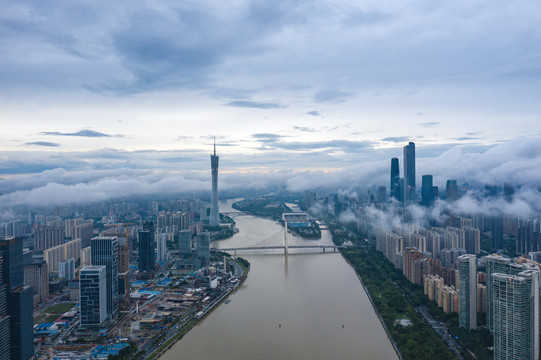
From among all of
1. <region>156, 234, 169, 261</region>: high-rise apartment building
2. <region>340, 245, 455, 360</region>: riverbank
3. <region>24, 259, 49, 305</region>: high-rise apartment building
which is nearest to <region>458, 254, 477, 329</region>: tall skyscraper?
<region>340, 245, 455, 360</region>: riverbank

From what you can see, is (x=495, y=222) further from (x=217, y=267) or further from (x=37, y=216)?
(x=37, y=216)

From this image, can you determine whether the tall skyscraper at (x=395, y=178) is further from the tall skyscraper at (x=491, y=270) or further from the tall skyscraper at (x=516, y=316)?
the tall skyscraper at (x=516, y=316)

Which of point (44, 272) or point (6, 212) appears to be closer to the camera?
point (44, 272)

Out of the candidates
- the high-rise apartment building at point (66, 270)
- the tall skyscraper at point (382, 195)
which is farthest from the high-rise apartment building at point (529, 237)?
the high-rise apartment building at point (66, 270)

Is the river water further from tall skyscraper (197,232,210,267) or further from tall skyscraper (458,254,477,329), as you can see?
tall skyscraper (197,232,210,267)

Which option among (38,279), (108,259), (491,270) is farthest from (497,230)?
(38,279)

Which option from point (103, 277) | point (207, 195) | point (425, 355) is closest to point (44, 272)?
point (103, 277)

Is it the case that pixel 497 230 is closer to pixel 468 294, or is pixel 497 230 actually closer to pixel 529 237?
pixel 529 237
